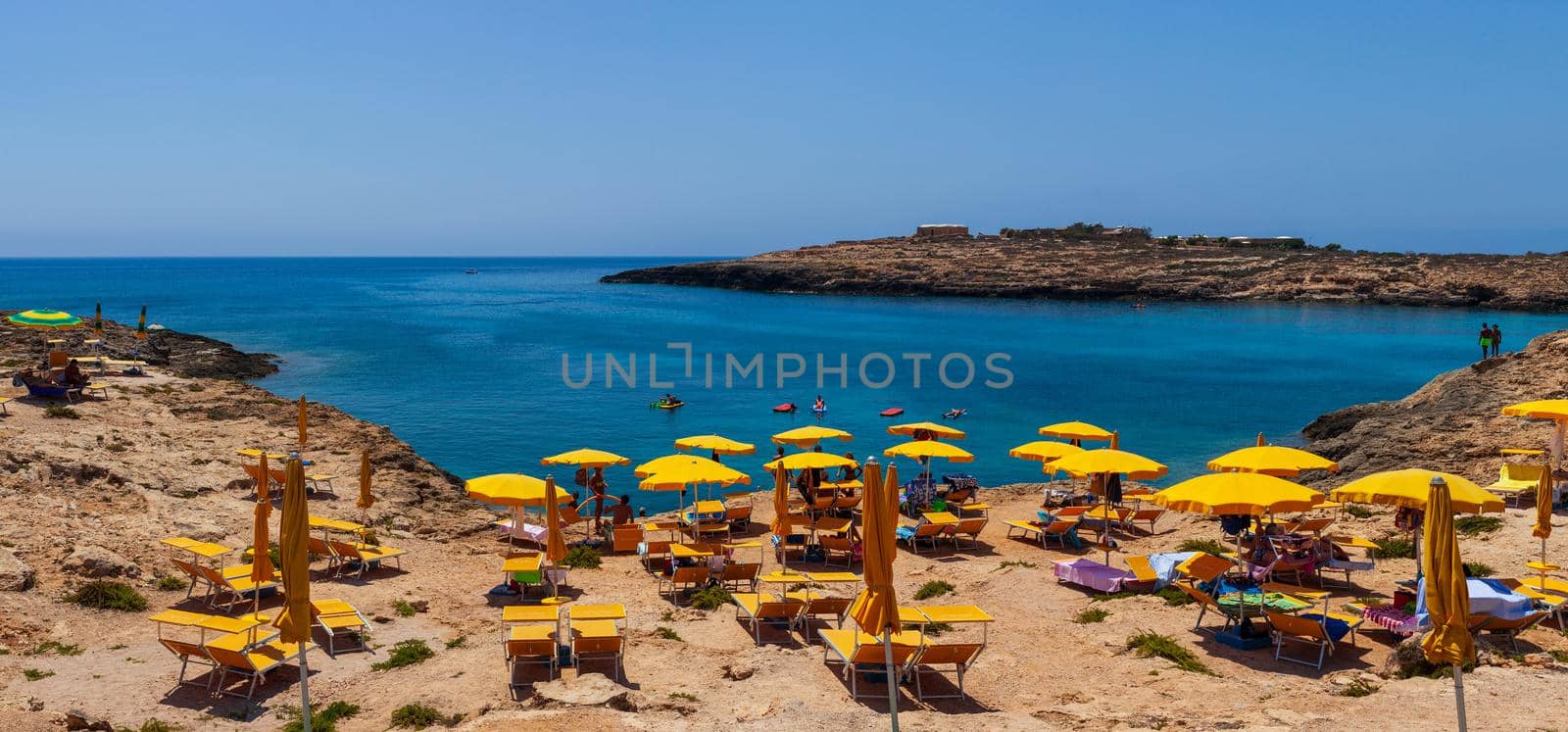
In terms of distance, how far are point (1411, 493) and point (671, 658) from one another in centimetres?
904

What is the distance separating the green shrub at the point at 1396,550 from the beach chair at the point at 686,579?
10715mm

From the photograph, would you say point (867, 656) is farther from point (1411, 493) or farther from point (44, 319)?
point (44, 319)

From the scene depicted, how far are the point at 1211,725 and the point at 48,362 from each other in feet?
111

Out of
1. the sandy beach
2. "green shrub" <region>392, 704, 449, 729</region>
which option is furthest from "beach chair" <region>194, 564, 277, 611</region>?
"green shrub" <region>392, 704, 449, 729</region>

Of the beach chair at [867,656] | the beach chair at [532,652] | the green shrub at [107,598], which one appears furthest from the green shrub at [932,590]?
the green shrub at [107,598]

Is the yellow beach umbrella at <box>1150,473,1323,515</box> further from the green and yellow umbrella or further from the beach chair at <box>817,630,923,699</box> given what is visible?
the green and yellow umbrella

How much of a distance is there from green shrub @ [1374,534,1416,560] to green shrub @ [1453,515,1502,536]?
813mm

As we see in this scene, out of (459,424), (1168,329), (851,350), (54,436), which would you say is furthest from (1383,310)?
(54,436)

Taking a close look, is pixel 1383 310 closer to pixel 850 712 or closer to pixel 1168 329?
pixel 1168 329

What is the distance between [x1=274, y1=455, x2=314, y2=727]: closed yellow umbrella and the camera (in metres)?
8.61

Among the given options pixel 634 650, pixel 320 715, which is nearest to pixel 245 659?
pixel 320 715

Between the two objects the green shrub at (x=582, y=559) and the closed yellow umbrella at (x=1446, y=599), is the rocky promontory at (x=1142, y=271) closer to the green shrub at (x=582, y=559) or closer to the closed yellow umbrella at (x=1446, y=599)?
the green shrub at (x=582, y=559)

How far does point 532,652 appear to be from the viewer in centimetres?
1104

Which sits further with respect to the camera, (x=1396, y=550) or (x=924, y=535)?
(x=924, y=535)
